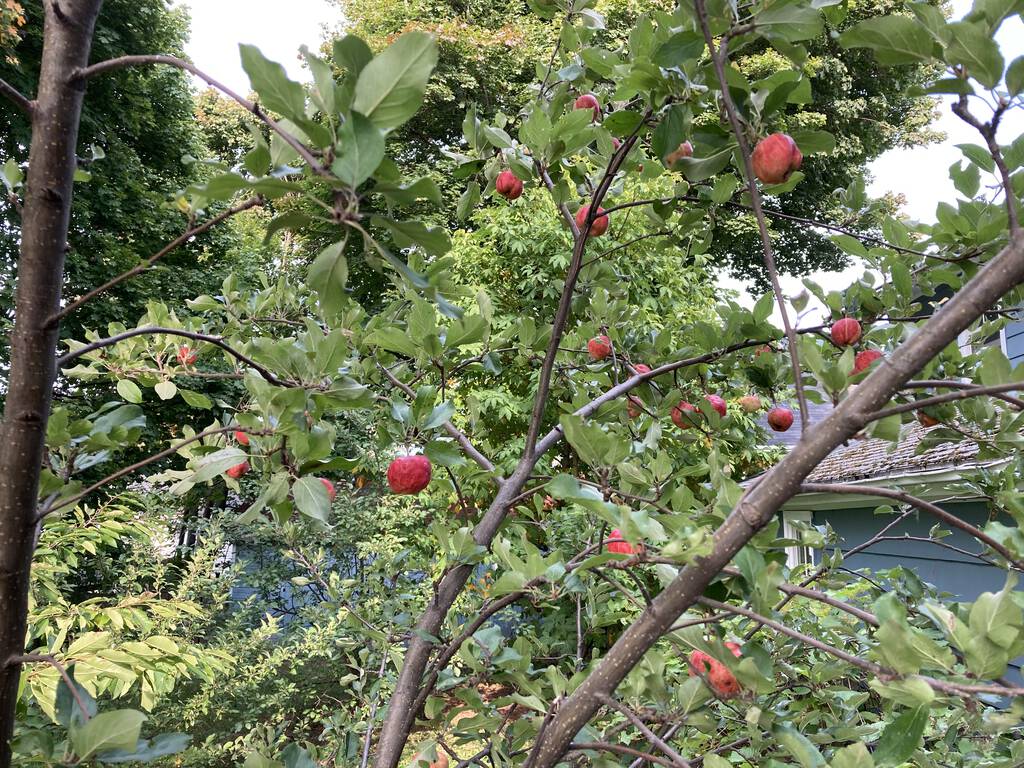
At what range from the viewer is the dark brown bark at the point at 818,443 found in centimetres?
57

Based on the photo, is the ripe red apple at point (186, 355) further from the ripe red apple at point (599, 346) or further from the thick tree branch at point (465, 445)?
the ripe red apple at point (599, 346)

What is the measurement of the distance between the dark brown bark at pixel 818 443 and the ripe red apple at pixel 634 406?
30.6 inches

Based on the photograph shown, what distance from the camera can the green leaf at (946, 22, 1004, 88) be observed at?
1.95 ft

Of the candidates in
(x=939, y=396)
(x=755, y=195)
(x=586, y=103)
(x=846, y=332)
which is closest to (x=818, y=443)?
(x=939, y=396)

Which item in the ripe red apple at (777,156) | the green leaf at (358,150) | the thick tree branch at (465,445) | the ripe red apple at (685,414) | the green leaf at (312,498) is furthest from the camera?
the ripe red apple at (685,414)

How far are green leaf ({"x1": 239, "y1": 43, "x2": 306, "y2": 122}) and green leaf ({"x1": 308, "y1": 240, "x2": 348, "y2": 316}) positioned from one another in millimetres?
104

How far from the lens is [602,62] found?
1025 mm

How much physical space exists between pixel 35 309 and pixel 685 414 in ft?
3.91

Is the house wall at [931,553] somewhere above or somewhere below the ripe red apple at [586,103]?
below

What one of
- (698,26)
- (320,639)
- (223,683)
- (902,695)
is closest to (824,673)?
(902,695)

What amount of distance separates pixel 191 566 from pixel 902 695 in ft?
13.0

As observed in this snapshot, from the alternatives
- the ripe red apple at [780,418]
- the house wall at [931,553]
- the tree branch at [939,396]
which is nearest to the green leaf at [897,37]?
the tree branch at [939,396]

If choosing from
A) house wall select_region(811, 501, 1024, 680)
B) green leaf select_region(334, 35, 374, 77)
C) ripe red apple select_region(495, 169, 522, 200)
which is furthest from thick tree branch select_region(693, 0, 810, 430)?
house wall select_region(811, 501, 1024, 680)

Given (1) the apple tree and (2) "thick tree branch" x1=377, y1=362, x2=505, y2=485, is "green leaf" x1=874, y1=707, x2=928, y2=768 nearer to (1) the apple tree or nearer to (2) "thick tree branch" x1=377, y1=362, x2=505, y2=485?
(1) the apple tree
